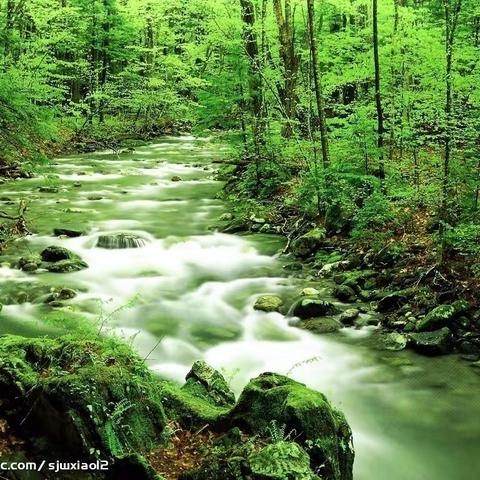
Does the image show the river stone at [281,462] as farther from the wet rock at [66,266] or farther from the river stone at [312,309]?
the wet rock at [66,266]

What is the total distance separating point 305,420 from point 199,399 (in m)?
1.41

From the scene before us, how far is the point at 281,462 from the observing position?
370cm

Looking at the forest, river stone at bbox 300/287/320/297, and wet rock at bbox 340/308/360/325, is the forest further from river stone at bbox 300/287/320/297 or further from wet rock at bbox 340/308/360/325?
river stone at bbox 300/287/320/297

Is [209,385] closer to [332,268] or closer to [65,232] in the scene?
[332,268]

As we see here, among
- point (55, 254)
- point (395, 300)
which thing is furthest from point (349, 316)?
point (55, 254)

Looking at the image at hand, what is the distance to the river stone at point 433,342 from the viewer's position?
27.2ft

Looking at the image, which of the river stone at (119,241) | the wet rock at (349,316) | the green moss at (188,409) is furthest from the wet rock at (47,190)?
the green moss at (188,409)

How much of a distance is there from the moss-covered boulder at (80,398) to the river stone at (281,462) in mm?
948

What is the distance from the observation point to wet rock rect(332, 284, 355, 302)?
34.1 feet

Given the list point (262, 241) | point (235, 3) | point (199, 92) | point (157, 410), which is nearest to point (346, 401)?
point (157, 410)

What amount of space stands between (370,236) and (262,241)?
340 centimetres

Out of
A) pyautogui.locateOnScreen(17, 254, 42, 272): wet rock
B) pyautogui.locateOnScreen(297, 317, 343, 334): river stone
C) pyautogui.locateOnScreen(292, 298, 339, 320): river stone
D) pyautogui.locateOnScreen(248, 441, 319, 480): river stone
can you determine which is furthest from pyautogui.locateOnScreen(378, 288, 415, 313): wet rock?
pyautogui.locateOnScreen(17, 254, 42, 272): wet rock

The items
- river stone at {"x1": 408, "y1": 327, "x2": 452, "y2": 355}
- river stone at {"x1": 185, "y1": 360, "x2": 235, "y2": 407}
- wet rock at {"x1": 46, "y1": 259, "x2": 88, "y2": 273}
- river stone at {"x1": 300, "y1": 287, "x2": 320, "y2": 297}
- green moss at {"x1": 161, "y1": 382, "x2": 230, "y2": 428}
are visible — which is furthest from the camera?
wet rock at {"x1": 46, "y1": 259, "x2": 88, "y2": 273}

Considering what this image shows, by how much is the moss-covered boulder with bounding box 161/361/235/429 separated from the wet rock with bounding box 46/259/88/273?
6.75 m
